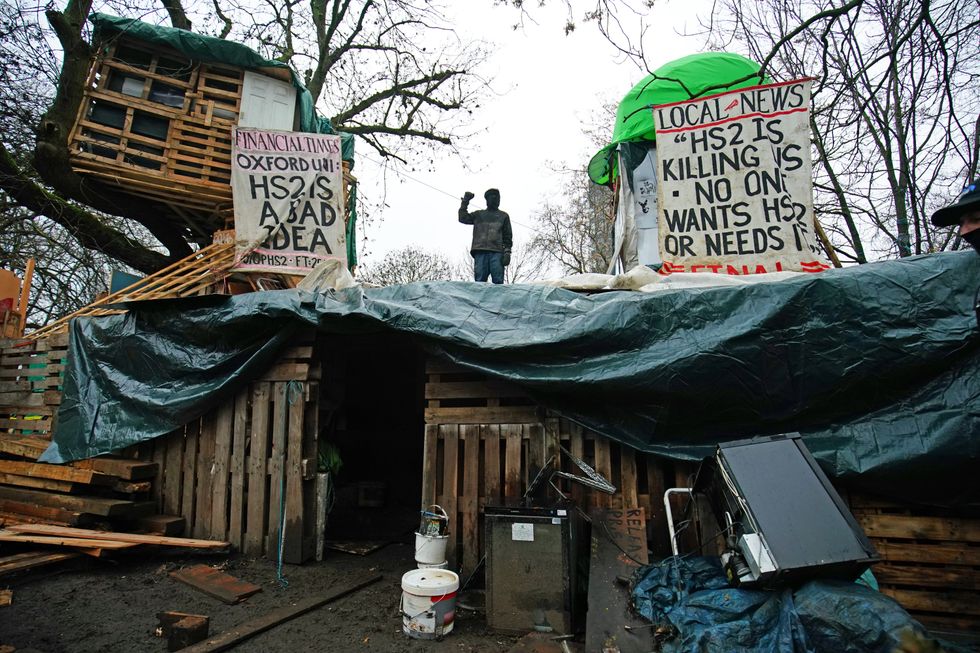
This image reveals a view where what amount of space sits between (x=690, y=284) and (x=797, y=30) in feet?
7.03

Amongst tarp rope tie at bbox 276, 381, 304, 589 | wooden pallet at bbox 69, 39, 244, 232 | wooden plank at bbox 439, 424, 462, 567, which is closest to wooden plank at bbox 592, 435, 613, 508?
wooden plank at bbox 439, 424, 462, 567

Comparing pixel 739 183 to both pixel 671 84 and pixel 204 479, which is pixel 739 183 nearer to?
pixel 671 84

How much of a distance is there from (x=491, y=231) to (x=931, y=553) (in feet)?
20.5

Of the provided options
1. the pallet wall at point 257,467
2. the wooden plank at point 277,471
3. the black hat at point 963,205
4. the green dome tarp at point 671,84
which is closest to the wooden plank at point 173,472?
the pallet wall at point 257,467

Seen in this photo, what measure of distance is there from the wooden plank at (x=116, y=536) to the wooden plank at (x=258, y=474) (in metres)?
0.28

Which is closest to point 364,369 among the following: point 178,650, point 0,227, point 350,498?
point 350,498

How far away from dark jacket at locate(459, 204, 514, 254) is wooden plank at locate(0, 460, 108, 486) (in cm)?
546

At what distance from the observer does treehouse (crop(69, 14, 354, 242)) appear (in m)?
8.16

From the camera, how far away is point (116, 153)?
821 centimetres

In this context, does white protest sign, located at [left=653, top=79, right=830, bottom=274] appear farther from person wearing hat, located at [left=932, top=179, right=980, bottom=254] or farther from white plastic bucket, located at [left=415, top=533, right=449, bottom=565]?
white plastic bucket, located at [left=415, top=533, right=449, bottom=565]

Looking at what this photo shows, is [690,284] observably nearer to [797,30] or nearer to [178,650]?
[797,30]

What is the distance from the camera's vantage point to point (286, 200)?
688 centimetres

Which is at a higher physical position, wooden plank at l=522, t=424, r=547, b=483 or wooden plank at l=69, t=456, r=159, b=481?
wooden plank at l=522, t=424, r=547, b=483

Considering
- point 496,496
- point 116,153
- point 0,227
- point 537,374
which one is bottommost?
point 496,496
